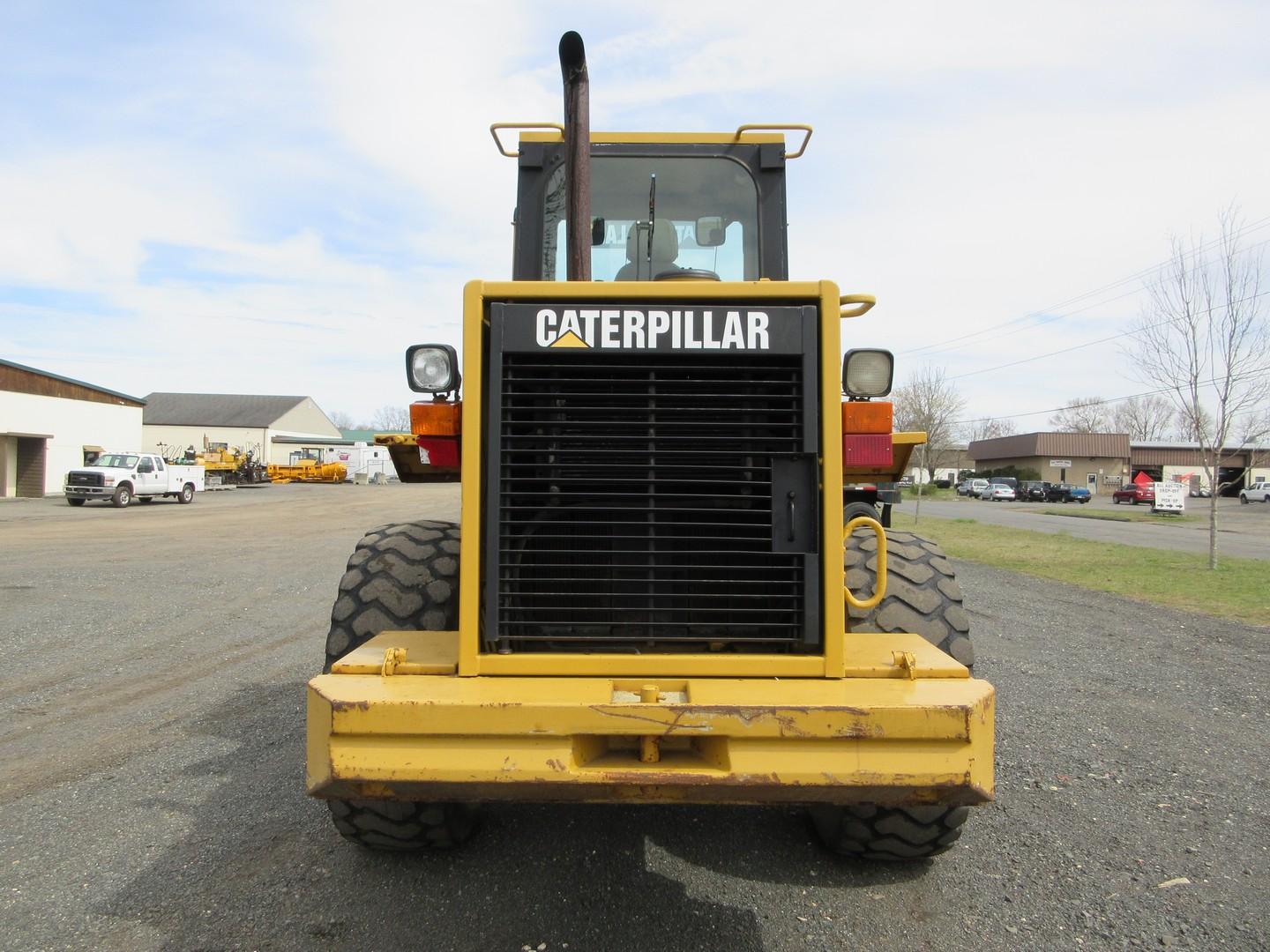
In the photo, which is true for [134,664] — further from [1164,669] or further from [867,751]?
[1164,669]

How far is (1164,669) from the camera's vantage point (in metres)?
6.47

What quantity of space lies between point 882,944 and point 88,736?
166 inches

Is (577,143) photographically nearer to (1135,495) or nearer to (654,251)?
(654,251)

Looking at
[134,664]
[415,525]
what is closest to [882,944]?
[415,525]

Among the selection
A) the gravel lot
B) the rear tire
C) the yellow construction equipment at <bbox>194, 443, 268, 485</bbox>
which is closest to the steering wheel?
the rear tire

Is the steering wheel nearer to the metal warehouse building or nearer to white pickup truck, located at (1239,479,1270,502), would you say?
white pickup truck, located at (1239,479,1270,502)

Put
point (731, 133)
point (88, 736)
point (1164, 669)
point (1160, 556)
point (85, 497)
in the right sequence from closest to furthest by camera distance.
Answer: point (731, 133)
point (88, 736)
point (1164, 669)
point (1160, 556)
point (85, 497)

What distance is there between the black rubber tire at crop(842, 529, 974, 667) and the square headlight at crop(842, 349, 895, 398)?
0.58 m

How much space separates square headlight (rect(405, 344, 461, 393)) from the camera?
2887 mm

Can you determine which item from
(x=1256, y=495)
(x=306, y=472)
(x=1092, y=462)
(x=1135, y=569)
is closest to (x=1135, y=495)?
(x=1256, y=495)

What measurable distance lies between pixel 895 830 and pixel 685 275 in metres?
2.22

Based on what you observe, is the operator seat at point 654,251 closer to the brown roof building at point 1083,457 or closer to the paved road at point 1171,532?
the paved road at point 1171,532

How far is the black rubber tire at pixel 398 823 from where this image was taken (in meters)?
2.98

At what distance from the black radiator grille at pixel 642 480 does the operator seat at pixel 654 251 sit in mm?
1257
